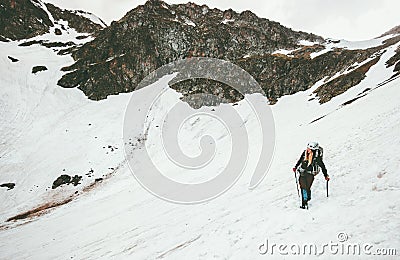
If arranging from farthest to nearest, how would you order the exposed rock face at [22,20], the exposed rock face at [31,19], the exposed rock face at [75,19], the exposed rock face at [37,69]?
the exposed rock face at [75,19], the exposed rock face at [31,19], the exposed rock face at [22,20], the exposed rock face at [37,69]

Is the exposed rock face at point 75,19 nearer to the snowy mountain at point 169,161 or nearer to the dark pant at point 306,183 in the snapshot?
the snowy mountain at point 169,161

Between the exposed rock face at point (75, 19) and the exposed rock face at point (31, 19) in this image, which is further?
the exposed rock face at point (75, 19)

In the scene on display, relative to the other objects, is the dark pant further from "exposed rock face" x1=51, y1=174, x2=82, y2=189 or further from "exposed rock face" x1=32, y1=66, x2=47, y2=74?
"exposed rock face" x1=32, y1=66, x2=47, y2=74

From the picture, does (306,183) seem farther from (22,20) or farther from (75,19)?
(75,19)

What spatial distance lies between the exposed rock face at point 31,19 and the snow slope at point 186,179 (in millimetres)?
41685

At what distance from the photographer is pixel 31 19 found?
3760 inches

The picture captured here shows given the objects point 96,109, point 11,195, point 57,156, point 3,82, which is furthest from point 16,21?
point 11,195

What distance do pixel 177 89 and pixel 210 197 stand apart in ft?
160

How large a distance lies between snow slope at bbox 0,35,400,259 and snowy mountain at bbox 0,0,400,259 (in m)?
0.08

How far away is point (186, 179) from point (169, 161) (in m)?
12.9

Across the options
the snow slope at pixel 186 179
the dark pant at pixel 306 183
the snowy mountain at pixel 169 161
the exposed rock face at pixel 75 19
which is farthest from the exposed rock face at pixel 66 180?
the exposed rock face at pixel 75 19

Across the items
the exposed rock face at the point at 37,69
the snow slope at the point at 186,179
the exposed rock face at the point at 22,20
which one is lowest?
the snow slope at the point at 186,179

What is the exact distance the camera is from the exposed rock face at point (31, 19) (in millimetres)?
88312

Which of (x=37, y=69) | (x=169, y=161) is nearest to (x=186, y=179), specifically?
(x=169, y=161)
